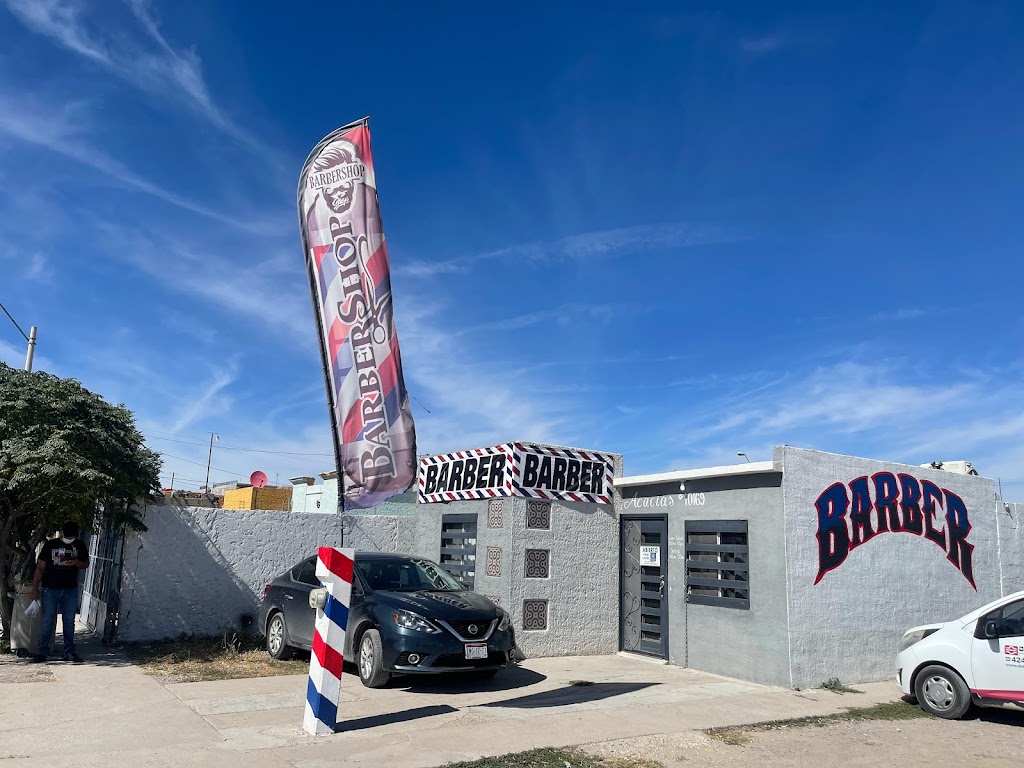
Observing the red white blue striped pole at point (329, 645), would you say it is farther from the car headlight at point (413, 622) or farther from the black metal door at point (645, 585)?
the black metal door at point (645, 585)

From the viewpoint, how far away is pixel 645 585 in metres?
12.3

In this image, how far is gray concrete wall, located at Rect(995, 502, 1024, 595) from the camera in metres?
12.9

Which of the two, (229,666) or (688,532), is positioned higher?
(688,532)

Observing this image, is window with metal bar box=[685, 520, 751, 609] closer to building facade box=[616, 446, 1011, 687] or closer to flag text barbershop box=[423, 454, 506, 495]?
building facade box=[616, 446, 1011, 687]

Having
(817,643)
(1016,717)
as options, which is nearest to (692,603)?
(817,643)

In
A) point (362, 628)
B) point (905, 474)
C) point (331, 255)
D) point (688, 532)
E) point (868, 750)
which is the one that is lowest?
point (868, 750)

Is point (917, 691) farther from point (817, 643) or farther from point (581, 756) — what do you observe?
point (581, 756)

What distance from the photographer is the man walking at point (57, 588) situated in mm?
9914

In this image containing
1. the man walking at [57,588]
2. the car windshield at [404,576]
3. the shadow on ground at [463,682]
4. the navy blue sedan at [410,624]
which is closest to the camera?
the navy blue sedan at [410,624]

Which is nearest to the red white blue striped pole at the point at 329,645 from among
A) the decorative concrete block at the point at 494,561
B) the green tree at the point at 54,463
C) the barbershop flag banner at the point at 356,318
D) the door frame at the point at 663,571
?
the barbershop flag banner at the point at 356,318

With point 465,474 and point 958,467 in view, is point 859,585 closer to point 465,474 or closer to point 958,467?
point 958,467

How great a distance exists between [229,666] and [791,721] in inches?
268

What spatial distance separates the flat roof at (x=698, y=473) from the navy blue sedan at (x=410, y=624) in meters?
3.58

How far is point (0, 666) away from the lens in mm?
9469
